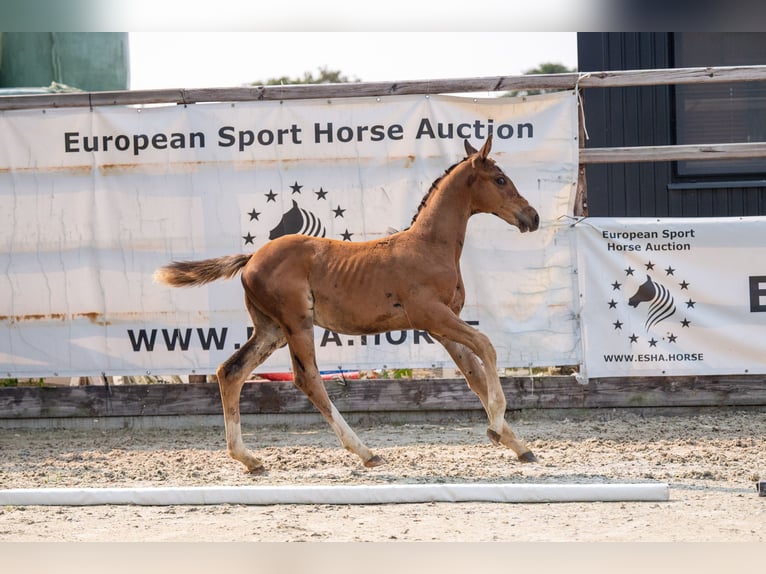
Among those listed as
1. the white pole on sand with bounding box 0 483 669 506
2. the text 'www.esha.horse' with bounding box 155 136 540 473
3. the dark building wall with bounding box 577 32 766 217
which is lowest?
the white pole on sand with bounding box 0 483 669 506

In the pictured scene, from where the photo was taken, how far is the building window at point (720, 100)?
956cm

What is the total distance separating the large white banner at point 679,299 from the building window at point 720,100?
2406 mm

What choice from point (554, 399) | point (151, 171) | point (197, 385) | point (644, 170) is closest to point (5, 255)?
point (151, 171)

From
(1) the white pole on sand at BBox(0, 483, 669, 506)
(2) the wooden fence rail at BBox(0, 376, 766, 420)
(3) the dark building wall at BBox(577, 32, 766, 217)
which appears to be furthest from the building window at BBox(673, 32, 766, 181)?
(1) the white pole on sand at BBox(0, 483, 669, 506)

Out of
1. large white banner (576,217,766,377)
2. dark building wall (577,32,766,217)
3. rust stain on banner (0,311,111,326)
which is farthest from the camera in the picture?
dark building wall (577,32,766,217)

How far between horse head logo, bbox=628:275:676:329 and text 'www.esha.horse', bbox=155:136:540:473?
2.14 meters

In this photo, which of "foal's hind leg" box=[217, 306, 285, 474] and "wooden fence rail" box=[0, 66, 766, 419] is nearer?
"foal's hind leg" box=[217, 306, 285, 474]

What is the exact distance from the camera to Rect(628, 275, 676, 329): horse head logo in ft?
24.4

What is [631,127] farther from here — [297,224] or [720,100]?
[297,224]

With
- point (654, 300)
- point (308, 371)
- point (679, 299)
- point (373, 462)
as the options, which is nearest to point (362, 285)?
point (308, 371)

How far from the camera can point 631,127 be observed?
962 centimetres

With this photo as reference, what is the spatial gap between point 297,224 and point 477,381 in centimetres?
268

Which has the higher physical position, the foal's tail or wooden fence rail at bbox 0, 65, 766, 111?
wooden fence rail at bbox 0, 65, 766, 111

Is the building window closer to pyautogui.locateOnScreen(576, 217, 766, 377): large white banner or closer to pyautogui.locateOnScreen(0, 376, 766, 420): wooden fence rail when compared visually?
pyautogui.locateOnScreen(576, 217, 766, 377): large white banner
